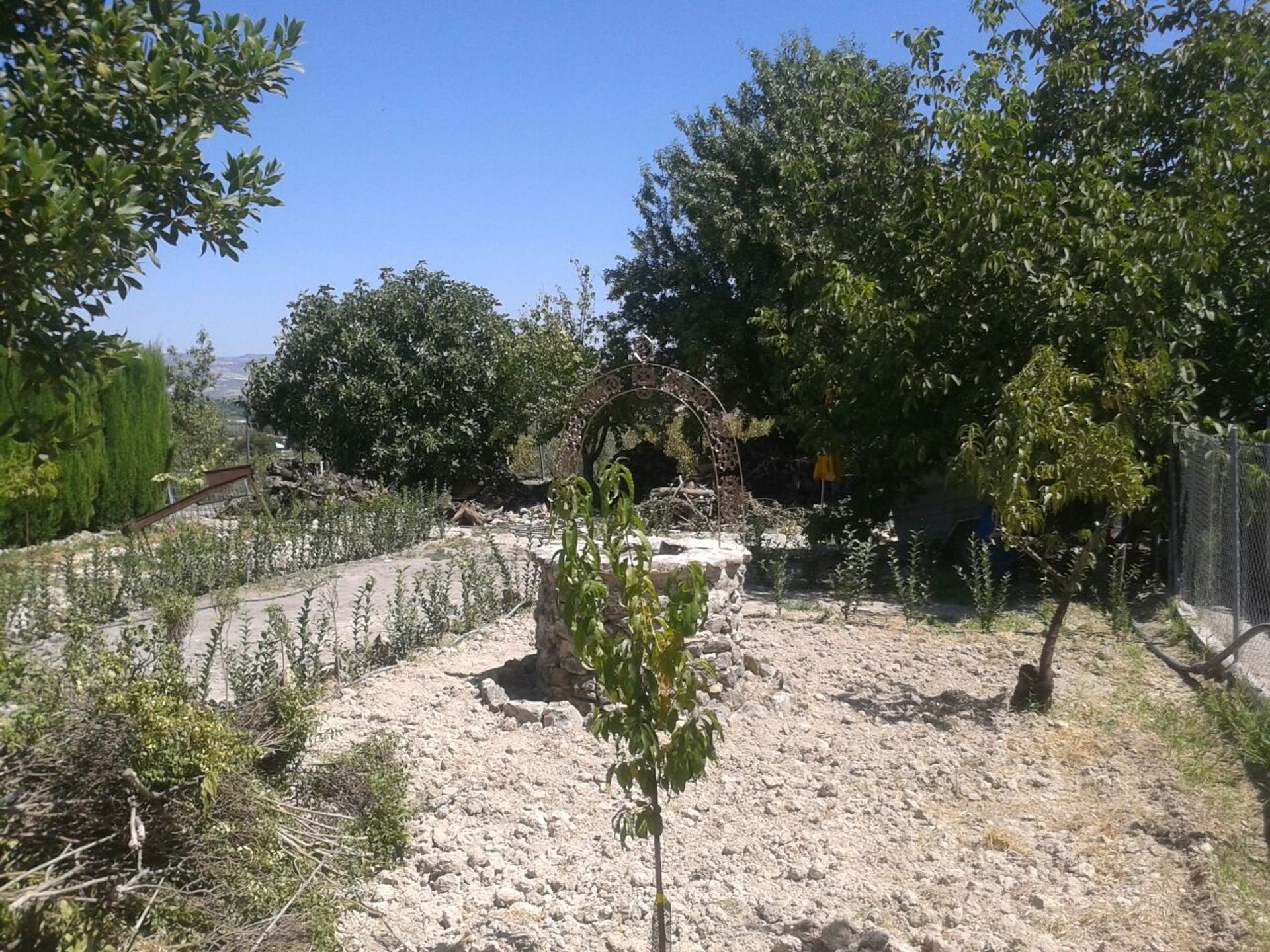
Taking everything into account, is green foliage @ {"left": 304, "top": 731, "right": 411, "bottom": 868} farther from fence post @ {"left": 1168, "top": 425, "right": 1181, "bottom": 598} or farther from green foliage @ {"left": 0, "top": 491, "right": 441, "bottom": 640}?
fence post @ {"left": 1168, "top": 425, "right": 1181, "bottom": 598}

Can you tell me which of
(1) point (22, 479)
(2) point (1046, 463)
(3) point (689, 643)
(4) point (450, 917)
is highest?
(2) point (1046, 463)

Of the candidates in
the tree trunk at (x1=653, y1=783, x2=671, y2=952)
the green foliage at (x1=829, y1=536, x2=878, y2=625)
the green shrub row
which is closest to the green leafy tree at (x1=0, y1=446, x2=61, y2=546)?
the tree trunk at (x1=653, y1=783, x2=671, y2=952)

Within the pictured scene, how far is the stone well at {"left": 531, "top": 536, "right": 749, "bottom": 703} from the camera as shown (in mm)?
6285

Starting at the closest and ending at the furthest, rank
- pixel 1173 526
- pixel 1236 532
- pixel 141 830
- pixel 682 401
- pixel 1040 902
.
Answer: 1. pixel 141 830
2. pixel 1040 902
3. pixel 1236 532
4. pixel 682 401
5. pixel 1173 526

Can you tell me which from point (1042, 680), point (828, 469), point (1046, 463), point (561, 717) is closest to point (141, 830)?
point (561, 717)

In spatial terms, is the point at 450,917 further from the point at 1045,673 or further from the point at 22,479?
the point at 1045,673

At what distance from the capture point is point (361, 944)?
3891 millimetres

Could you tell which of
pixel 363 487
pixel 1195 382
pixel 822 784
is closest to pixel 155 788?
pixel 822 784

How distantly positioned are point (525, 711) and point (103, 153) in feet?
13.3

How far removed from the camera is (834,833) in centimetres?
471

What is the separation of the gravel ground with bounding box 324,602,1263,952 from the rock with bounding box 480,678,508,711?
60 mm

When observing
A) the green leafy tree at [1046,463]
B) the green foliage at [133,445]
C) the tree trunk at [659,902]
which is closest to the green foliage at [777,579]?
the green leafy tree at [1046,463]

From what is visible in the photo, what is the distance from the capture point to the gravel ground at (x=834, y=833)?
Answer: 3955 mm

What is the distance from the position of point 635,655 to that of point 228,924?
5.67 ft
